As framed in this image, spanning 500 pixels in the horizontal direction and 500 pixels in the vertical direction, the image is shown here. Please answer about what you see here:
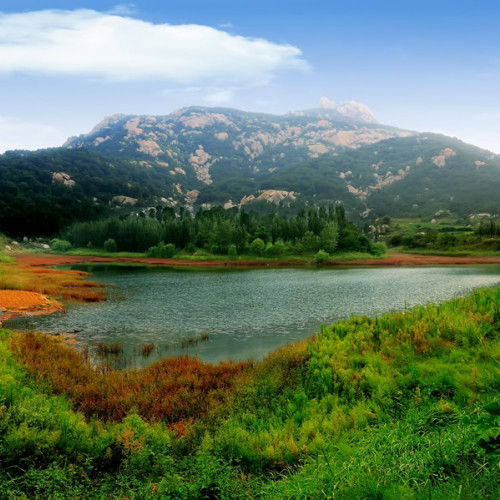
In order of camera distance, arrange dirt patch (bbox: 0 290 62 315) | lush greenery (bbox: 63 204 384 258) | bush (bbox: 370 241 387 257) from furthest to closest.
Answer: bush (bbox: 370 241 387 257), lush greenery (bbox: 63 204 384 258), dirt patch (bbox: 0 290 62 315)

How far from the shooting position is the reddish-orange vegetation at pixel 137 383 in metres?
15.2

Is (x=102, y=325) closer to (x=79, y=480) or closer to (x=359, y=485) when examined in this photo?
(x=79, y=480)

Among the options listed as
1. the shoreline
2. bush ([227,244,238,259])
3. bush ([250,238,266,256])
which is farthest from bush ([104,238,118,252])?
bush ([250,238,266,256])

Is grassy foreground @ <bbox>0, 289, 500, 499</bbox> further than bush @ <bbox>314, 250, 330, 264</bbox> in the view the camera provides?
No

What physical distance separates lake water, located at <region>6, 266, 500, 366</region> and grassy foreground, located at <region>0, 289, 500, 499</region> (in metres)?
4.60

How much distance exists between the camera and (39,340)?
23406mm

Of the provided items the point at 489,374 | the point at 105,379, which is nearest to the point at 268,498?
the point at 489,374

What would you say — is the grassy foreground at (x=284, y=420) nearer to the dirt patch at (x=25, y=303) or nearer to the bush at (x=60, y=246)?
the dirt patch at (x=25, y=303)

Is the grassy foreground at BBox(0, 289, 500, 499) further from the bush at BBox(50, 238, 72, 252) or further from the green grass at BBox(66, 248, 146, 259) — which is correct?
the bush at BBox(50, 238, 72, 252)

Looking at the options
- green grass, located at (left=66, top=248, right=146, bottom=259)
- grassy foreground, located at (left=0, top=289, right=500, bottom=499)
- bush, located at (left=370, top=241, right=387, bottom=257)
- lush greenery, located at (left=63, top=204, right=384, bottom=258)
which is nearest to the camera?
grassy foreground, located at (left=0, top=289, right=500, bottom=499)

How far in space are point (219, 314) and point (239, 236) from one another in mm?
103063

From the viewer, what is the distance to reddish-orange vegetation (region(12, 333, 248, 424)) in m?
15.2

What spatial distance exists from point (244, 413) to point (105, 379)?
8666mm

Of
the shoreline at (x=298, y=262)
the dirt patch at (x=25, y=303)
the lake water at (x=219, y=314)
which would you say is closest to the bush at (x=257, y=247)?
the shoreline at (x=298, y=262)
